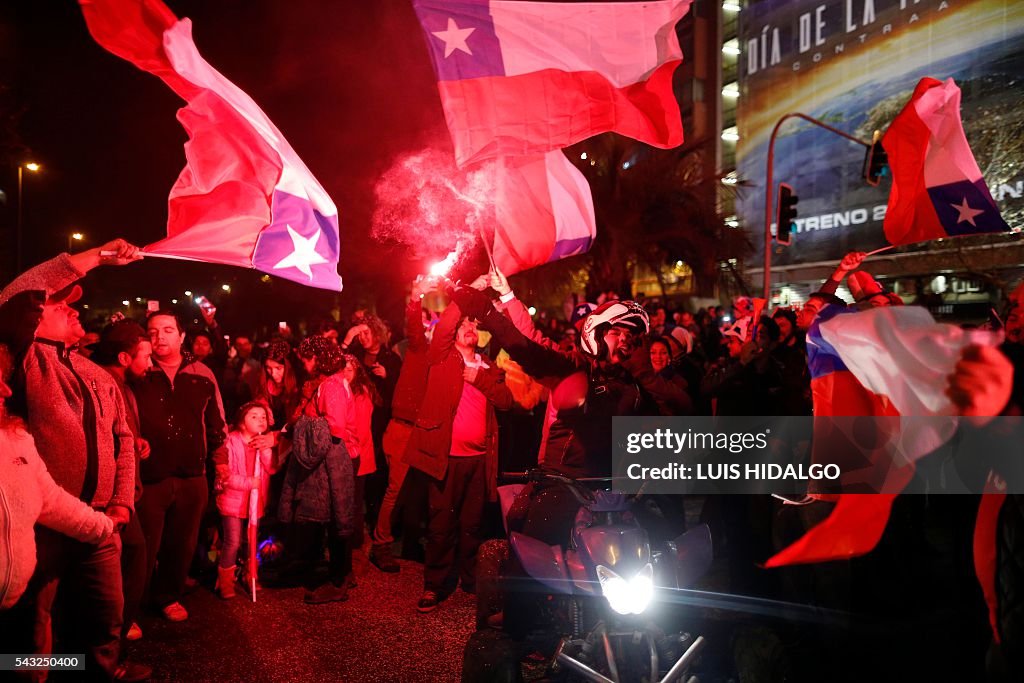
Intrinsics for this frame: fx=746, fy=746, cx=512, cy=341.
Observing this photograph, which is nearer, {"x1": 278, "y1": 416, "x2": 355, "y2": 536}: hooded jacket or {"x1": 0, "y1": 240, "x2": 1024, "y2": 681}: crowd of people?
{"x1": 0, "y1": 240, "x2": 1024, "y2": 681}: crowd of people

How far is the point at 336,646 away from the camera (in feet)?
16.1

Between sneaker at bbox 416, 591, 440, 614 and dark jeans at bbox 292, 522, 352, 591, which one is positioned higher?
dark jeans at bbox 292, 522, 352, 591

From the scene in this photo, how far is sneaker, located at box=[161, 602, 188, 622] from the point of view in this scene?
17.5 ft

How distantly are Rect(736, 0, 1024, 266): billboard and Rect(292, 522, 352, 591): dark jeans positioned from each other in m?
30.1

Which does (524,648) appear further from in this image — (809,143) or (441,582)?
(809,143)

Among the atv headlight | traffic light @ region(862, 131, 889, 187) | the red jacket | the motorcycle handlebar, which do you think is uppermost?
traffic light @ region(862, 131, 889, 187)

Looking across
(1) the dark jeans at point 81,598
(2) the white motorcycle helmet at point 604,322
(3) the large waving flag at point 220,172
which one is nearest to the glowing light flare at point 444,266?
(3) the large waving flag at point 220,172

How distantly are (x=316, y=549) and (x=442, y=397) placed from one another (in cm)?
162

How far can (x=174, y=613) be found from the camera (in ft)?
17.5

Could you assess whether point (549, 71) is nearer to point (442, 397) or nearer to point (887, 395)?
point (442, 397)

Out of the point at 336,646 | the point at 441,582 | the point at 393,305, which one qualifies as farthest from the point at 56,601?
the point at 393,305

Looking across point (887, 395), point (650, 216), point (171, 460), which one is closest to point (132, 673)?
point (171, 460)

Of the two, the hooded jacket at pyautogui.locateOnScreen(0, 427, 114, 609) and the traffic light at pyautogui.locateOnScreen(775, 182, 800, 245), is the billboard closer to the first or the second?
the traffic light at pyautogui.locateOnScreen(775, 182, 800, 245)

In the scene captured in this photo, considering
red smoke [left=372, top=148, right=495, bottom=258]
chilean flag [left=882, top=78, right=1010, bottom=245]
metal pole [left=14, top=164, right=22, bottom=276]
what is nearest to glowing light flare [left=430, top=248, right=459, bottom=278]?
red smoke [left=372, top=148, right=495, bottom=258]
